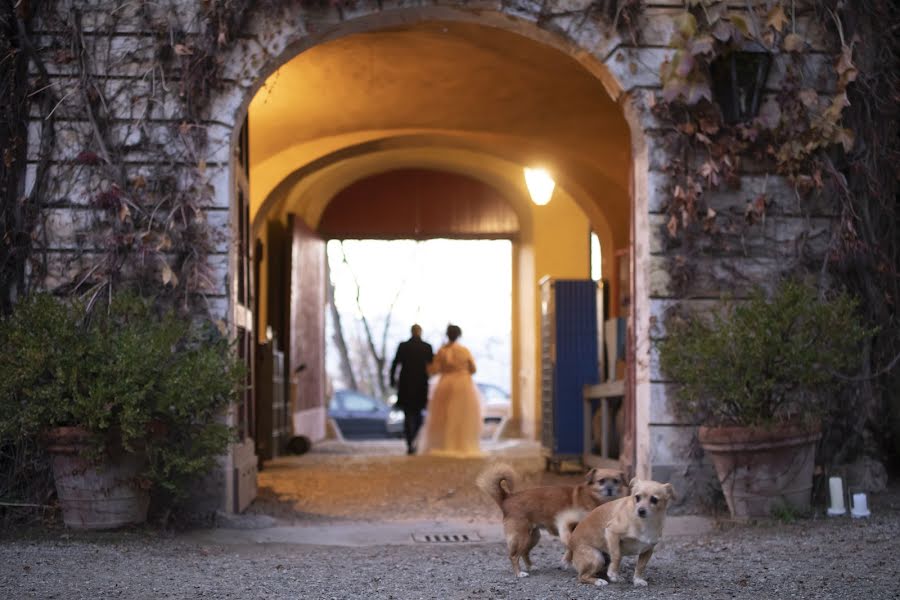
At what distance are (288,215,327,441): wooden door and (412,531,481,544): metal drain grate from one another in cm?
697

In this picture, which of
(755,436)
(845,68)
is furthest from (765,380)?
(845,68)

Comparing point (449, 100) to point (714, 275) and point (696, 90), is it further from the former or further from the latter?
point (714, 275)

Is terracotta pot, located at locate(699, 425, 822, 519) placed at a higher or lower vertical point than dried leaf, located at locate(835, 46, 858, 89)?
lower

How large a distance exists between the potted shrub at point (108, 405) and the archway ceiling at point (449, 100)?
3344 millimetres

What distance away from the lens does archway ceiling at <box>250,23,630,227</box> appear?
8.70 metres

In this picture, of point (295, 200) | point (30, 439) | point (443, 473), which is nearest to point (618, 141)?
point (443, 473)

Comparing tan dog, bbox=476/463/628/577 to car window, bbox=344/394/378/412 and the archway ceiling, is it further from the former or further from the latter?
car window, bbox=344/394/378/412

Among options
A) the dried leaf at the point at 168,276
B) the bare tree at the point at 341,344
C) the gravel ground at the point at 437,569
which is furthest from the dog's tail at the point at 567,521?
the bare tree at the point at 341,344

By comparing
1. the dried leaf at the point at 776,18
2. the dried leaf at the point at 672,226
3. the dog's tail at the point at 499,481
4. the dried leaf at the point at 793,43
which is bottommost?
the dog's tail at the point at 499,481

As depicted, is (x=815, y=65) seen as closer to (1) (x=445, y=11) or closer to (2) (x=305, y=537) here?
(1) (x=445, y=11)

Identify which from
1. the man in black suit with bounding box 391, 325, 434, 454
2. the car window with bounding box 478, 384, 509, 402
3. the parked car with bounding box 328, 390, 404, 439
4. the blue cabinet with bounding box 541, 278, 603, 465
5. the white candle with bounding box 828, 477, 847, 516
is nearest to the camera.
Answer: the white candle with bounding box 828, 477, 847, 516

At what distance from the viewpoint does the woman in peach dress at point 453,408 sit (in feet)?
42.7

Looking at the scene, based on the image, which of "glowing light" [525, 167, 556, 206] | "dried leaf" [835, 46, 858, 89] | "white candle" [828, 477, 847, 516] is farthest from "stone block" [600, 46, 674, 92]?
"glowing light" [525, 167, 556, 206]

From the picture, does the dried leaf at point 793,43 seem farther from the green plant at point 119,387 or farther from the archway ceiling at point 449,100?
the green plant at point 119,387
